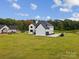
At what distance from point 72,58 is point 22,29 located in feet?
307

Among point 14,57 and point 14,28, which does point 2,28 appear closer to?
point 14,28

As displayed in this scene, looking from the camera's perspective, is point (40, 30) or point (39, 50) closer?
point (39, 50)

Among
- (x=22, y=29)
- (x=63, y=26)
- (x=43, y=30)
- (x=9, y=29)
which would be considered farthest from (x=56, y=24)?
(x=43, y=30)

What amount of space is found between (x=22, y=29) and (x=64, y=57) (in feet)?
304

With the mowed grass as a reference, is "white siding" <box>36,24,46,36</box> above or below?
above

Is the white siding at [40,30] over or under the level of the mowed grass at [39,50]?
over

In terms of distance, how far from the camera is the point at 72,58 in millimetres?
24281

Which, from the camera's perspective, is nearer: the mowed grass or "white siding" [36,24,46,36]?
the mowed grass

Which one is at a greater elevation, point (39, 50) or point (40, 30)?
point (40, 30)

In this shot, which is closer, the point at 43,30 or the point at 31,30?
the point at 43,30

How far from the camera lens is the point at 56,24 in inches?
5453

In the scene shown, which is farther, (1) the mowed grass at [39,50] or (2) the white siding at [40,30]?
(2) the white siding at [40,30]

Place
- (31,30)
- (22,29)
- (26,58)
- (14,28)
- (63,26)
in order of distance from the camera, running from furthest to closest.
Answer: (63,26), (22,29), (14,28), (31,30), (26,58)

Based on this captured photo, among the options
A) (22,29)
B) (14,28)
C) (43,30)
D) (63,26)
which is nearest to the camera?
(43,30)
